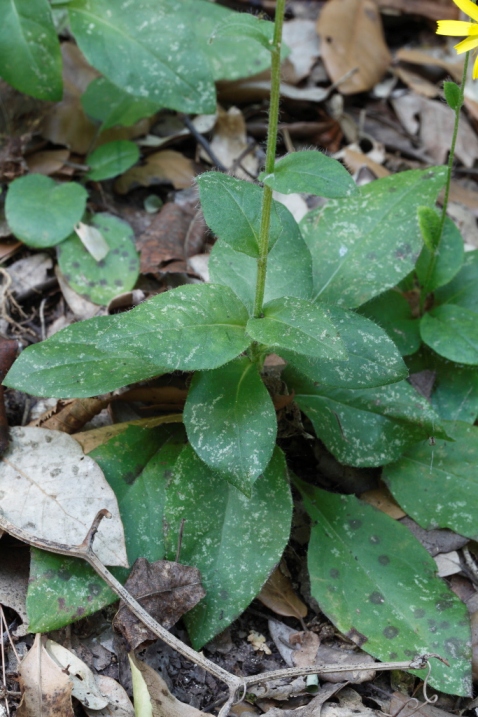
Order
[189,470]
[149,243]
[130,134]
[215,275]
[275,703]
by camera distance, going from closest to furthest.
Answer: [275,703] → [189,470] → [215,275] → [149,243] → [130,134]

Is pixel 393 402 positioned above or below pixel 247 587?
above

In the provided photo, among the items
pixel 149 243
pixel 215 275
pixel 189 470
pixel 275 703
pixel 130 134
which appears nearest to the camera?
pixel 275 703

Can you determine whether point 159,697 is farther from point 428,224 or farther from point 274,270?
point 428,224

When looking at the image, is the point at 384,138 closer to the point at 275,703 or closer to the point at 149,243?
the point at 149,243

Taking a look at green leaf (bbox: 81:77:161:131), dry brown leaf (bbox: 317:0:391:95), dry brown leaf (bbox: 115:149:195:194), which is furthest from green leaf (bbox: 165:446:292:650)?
dry brown leaf (bbox: 317:0:391:95)

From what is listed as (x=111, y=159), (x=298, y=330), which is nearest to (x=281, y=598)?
(x=298, y=330)

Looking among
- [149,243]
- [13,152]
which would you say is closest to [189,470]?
[149,243]
